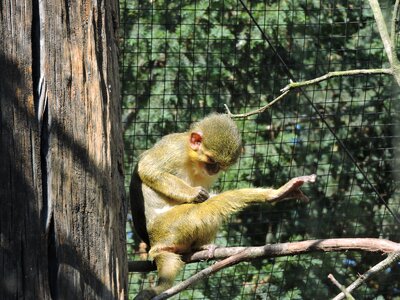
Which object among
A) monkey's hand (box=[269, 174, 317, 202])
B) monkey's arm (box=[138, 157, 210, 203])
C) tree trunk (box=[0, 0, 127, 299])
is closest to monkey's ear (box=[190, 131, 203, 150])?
monkey's arm (box=[138, 157, 210, 203])

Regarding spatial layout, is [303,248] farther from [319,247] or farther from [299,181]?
[299,181]

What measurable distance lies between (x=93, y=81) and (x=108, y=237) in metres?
0.61

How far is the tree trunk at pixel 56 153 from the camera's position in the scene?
9.28ft

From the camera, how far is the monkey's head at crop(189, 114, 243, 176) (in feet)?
15.7

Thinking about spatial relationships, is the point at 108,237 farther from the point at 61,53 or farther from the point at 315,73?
the point at 315,73

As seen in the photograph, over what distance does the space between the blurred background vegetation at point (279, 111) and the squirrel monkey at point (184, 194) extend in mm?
2287

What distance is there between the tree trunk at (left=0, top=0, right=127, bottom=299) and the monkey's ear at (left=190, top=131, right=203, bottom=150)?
1789 millimetres

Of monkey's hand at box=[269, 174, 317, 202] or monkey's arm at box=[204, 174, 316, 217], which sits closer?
monkey's hand at box=[269, 174, 317, 202]

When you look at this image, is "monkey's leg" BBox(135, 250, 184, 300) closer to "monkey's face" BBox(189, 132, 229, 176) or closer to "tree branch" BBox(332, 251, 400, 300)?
"monkey's face" BBox(189, 132, 229, 176)

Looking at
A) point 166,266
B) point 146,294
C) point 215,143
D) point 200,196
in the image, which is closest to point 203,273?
point 146,294

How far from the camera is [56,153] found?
291 cm

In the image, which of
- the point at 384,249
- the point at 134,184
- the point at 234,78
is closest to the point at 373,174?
the point at 234,78

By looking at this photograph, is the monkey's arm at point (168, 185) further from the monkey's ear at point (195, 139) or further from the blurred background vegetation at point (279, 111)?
the blurred background vegetation at point (279, 111)

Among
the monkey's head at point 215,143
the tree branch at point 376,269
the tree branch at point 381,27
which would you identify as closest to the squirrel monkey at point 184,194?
the monkey's head at point 215,143
